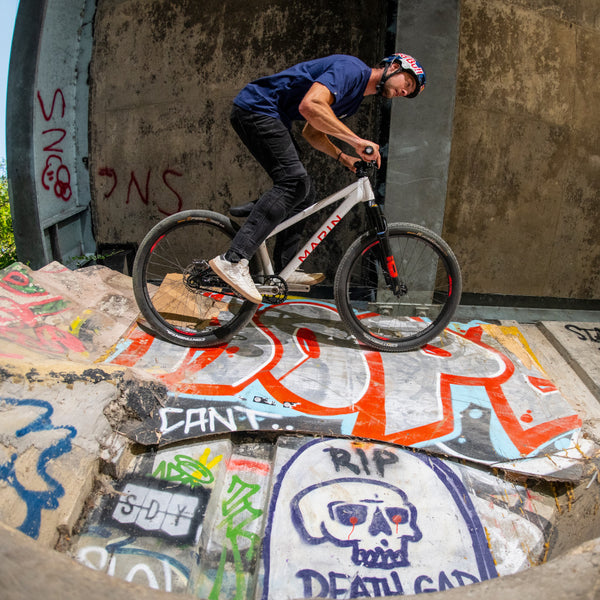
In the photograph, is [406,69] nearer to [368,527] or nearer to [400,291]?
[400,291]

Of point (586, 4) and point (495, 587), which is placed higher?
point (586, 4)

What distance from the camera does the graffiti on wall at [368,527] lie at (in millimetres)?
1964

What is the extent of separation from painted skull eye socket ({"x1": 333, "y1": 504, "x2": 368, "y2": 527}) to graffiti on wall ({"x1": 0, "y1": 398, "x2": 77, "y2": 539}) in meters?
1.29

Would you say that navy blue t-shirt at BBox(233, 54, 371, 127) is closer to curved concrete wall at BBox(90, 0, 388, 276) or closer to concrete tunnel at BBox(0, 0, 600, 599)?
concrete tunnel at BBox(0, 0, 600, 599)

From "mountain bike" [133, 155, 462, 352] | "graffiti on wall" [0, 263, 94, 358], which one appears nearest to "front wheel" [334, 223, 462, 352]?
"mountain bike" [133, 155, 462, 352]

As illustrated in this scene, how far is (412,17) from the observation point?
391cm

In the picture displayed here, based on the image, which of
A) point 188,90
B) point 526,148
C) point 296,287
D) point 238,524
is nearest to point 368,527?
point 238,524

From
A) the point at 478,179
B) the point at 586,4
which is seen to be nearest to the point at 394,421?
the point at 478,179

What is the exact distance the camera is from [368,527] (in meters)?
2.16

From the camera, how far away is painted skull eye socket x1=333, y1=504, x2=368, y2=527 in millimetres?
2178

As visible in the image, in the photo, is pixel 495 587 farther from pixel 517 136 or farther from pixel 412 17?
pixel 517 136

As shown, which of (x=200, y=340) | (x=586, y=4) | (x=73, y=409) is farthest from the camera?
(x=586, y=4)

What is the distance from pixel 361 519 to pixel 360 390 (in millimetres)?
968

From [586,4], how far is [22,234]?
671 cm
